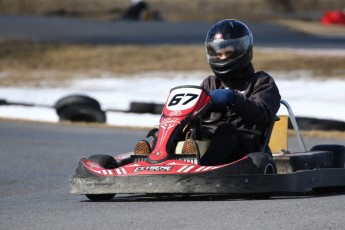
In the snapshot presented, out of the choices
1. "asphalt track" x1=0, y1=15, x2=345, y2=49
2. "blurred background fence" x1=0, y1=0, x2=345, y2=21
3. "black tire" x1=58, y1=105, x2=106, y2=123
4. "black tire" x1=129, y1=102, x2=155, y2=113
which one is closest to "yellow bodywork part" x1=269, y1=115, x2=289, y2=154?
"black tire" x1=129, y1=102, x2=155, y2=113

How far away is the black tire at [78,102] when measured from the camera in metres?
13.1

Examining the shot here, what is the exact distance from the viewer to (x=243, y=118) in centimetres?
685

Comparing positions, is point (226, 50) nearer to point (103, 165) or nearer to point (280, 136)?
point (280, 136)

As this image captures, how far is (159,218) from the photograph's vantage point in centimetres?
550

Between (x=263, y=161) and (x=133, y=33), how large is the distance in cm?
2051

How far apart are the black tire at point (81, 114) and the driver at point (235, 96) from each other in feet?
20.0

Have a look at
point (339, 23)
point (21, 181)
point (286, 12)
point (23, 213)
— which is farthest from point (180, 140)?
point (286, 12)

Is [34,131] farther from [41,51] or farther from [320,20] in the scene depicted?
[320,20]

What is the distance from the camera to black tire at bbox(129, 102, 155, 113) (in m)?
13.1

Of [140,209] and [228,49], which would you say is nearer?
[140,209]

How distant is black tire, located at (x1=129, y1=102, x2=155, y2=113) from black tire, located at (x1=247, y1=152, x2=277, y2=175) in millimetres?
6513

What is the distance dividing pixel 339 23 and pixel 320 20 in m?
1.78

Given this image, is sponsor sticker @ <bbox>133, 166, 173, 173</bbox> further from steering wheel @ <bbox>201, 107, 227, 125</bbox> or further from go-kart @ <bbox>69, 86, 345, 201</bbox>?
steering wheel @ <bbox>201, 107, 227, 125</bbox>

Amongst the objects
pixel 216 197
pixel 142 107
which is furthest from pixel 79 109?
pixel 216 197
